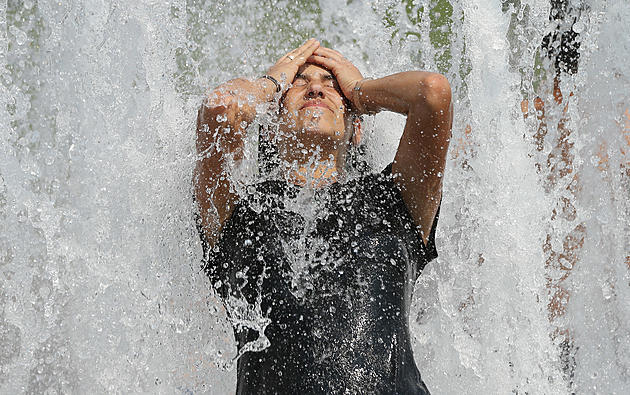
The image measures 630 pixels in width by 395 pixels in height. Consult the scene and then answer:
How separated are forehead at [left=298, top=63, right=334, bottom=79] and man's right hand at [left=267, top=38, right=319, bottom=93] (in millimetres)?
22

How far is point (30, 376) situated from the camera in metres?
2.62

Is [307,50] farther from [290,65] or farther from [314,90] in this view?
[314,90]

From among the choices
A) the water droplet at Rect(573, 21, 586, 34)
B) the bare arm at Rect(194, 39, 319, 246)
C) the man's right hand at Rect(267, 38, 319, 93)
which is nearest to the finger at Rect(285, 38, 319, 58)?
the man's right hand at Rect(267, 38, 319, 93)

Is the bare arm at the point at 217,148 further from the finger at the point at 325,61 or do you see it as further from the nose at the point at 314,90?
the finger at the point at 325,61

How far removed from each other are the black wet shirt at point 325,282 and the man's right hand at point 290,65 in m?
0.42

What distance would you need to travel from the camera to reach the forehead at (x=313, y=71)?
106 inches

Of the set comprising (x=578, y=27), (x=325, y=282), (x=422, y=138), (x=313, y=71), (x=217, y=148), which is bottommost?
(x=325, y=282)

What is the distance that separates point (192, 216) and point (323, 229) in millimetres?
484

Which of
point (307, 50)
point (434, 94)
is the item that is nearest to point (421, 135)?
point (434, 94)

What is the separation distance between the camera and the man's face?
97.0 inches

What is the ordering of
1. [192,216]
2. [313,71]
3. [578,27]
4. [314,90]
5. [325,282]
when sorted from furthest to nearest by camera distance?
1. [578,27]
2. [313,71]
3. [314,90]
4. [192,216]
5. [325,282]

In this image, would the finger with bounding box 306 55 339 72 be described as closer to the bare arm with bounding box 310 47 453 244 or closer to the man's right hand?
the man's right hand

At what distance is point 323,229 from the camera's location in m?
2.27

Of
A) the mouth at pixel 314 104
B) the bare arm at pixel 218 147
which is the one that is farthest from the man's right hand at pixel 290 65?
the bare arm at pixel 218 147
